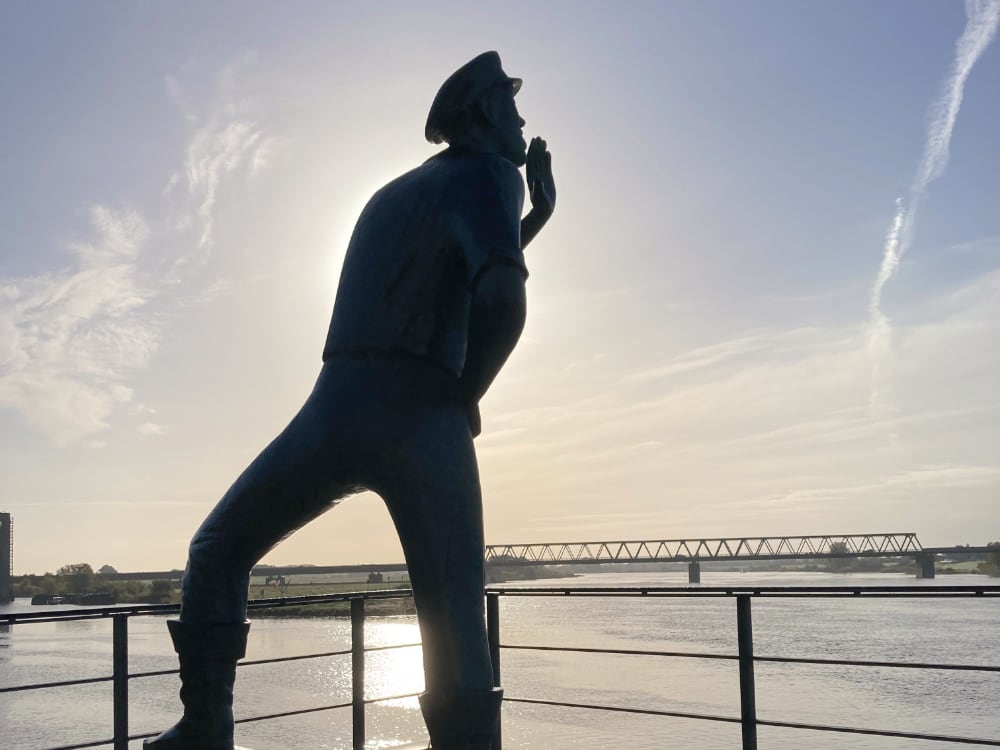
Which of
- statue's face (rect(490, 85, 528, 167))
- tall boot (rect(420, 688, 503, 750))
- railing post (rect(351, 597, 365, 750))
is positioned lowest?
railing post (rect(351, 597, 365, 750))

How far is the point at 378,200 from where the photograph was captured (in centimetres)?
274

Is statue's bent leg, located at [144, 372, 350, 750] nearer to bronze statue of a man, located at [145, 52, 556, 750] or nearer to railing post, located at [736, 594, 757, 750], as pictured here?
bronze statue of a man, located at [145, 52, 556, 750]

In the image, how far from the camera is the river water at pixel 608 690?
17.7m

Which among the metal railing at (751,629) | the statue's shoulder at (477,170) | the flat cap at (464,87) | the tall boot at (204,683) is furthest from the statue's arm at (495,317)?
the metal railing at (751,629)

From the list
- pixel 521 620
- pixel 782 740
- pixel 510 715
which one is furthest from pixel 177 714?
pixel 521 620

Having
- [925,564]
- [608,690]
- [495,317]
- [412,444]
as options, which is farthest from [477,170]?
[925,564]

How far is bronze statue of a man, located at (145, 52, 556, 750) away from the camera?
2.44 m

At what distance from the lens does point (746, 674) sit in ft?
13.4

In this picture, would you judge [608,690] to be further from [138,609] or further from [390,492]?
[390,492]

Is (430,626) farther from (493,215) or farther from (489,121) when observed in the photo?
(489,121)

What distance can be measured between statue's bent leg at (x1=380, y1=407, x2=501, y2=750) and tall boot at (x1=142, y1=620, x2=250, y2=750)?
0.55m

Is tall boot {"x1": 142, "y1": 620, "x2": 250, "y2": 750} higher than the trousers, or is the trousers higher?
the trousers

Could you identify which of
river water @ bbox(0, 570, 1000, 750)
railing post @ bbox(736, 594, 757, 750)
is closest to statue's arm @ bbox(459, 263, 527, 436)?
railing post @ bbox(736, 594, 757, 750)

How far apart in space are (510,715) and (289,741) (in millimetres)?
5053
